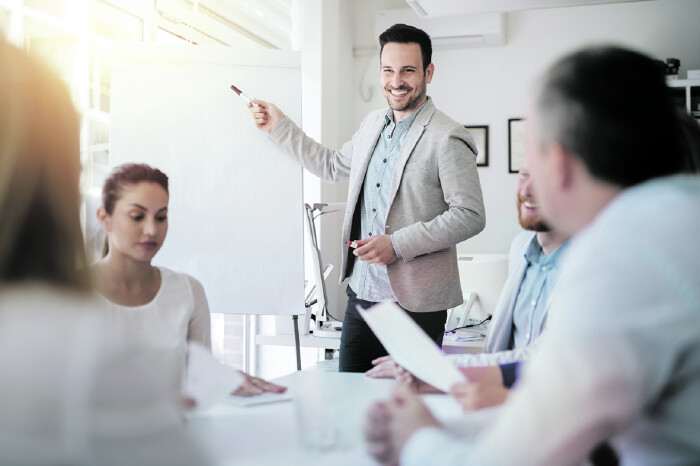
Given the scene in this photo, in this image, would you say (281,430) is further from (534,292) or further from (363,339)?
(363,339)

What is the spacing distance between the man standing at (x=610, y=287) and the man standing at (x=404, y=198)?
1247mm

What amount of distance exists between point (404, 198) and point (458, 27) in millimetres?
2888

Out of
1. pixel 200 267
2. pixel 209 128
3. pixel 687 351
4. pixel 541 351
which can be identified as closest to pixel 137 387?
Answer: pixel 541 351

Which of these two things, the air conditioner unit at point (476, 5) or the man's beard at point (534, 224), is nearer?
the man's beard at point (534, 224)

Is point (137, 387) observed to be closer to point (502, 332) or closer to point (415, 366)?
point (415, 366)

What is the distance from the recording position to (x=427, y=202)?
2008 millimetres

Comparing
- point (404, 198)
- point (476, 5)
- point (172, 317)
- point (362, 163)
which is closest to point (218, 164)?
point (362, 163)

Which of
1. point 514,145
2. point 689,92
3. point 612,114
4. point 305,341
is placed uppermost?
point 689,92

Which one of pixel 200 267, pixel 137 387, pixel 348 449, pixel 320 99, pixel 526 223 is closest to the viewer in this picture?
pixel 137 387

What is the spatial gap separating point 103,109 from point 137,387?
1.68m

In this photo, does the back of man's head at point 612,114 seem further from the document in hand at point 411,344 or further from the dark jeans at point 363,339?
the dark jeans at point 363,339

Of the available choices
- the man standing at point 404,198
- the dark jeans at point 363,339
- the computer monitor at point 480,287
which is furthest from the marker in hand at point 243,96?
the computer monitor at point 480,287

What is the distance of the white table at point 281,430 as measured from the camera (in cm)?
91

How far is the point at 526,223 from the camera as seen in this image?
1528 mm
